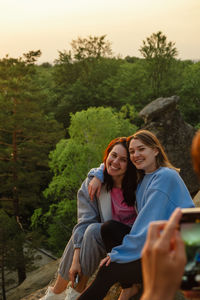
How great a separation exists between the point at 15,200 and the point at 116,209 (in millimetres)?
16809

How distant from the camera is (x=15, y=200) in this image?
19.0 metres

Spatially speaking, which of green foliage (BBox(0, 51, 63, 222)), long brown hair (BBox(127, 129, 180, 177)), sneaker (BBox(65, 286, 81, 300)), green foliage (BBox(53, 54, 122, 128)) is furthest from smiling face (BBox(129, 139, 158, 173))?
green foliage (BBox(53, 54, 122, 128))

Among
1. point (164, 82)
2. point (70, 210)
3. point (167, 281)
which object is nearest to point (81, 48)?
point (164, 82)

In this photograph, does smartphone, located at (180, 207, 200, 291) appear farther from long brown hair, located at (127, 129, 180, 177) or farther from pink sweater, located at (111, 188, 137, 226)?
pink sweater, located at (111, 188, 137, 226)

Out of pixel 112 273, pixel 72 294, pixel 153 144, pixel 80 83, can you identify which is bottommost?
pixel 72 294

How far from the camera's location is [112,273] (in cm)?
256

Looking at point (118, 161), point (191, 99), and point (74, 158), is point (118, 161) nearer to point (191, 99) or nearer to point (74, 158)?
point (74, 158)

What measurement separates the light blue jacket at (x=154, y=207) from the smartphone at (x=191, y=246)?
146cm

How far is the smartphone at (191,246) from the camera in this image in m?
1.04

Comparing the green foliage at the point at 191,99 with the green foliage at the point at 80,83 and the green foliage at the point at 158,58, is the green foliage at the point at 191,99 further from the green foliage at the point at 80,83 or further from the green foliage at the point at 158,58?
the green foliage at the point at 80,83

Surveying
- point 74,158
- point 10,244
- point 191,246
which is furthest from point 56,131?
point 191,246

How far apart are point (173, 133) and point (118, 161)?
9.55 meters

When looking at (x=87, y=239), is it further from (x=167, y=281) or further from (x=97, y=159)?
(x=97, y=159)

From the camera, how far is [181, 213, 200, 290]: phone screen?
3.42 ft
